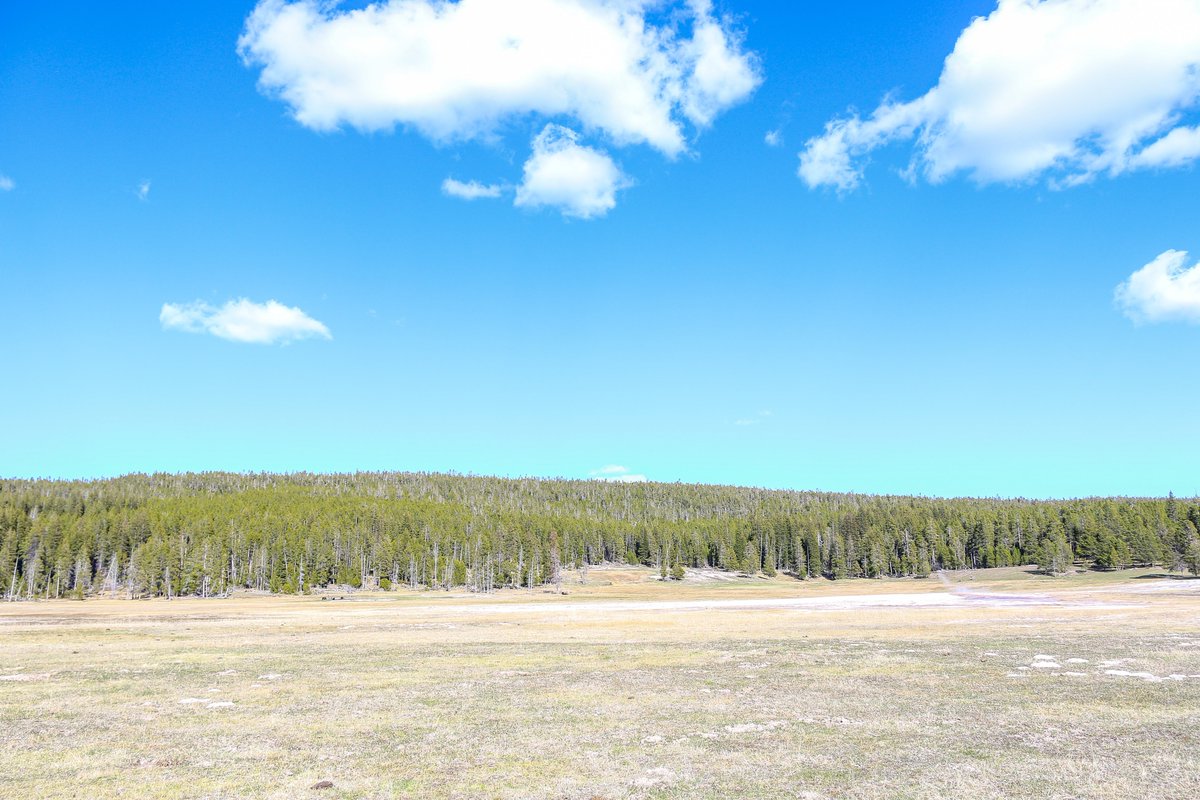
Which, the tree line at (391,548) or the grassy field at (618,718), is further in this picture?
the tree line at (391,548)

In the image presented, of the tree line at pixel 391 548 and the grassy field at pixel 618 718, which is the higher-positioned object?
the grassy field at pixel 618 718

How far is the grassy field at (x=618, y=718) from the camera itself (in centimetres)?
1284

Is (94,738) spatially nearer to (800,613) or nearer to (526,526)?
(800,613)

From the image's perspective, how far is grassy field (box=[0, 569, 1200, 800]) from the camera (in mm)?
12844

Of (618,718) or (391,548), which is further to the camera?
(391,548)

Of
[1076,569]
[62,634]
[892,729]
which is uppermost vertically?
[892,729]

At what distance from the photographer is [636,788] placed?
40.9 ft

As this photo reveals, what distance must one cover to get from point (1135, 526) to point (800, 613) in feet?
487

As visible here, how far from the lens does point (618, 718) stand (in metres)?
18.0

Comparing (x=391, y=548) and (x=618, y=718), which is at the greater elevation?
(x=618, y=718)

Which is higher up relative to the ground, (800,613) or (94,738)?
(94,738)

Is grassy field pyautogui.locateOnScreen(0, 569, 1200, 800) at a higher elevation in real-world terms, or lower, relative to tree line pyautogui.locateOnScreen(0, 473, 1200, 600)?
higher

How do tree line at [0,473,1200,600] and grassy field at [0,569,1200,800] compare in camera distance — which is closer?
grassy field at [0,569,1200,800]

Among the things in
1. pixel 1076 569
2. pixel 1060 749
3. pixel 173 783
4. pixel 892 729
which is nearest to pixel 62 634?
pixel 173 783
